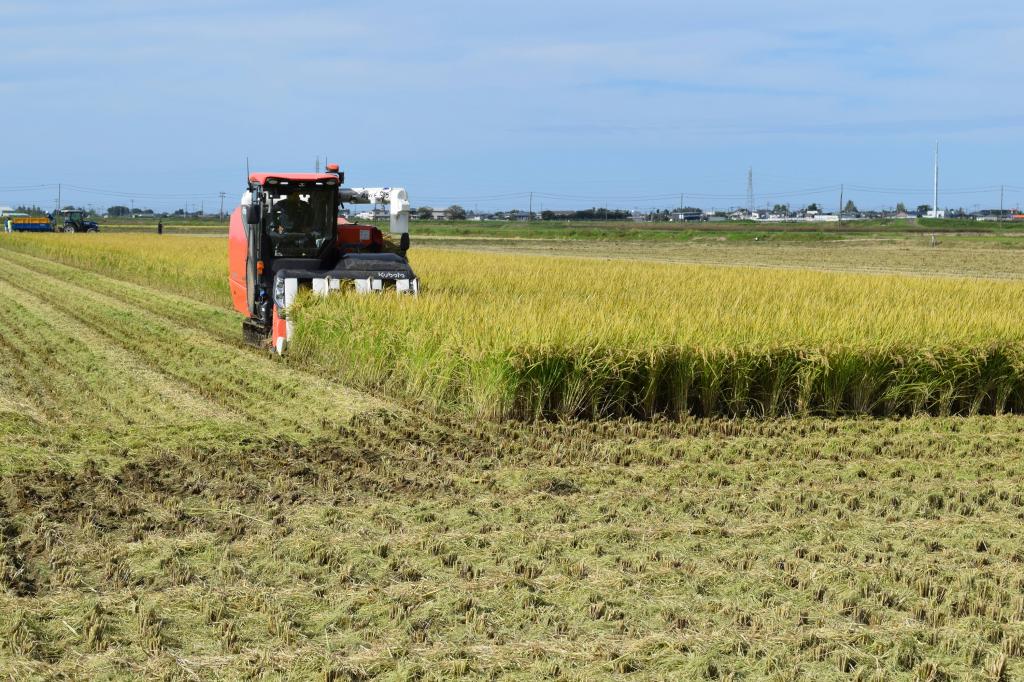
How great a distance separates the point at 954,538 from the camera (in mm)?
6223

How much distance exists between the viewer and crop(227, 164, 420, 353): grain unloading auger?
13172 millimetres

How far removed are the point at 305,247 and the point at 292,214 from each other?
0.46 m

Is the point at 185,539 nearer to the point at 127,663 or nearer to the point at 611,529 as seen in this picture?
the point at 127,663

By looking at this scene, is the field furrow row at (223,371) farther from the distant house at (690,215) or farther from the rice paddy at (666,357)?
the distant house at (690,215)

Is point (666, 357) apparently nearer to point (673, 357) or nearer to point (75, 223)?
point (673, 357)

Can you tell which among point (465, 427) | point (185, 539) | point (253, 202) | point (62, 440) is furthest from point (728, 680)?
point (253, 202)

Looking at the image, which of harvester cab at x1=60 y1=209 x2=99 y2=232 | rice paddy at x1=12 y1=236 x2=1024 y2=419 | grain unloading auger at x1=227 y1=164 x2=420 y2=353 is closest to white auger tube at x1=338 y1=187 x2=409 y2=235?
grain unloading auger at x1=227 y1=164 x2=420 y2=353

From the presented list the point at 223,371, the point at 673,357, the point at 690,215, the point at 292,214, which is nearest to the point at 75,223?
the point at 292,214

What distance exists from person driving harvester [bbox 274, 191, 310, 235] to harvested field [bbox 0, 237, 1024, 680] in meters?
4.28

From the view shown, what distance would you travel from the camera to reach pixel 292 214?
14211mm

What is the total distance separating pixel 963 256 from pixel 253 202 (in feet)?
104

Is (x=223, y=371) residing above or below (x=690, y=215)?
below

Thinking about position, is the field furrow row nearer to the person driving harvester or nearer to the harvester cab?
the person driving harvester

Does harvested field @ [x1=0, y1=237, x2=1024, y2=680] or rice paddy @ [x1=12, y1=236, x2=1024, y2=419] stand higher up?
rice paddy @ [x1=12, y1=236, x2=1024, y2=419]
